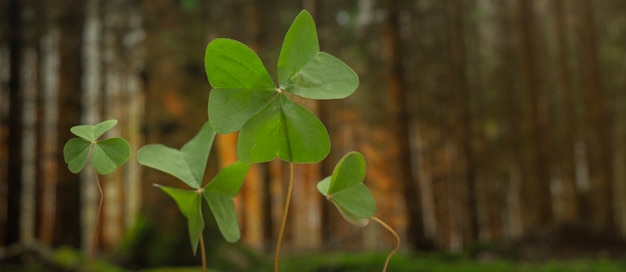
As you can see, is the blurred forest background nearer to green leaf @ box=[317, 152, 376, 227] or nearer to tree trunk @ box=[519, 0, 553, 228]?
tree trunk @ box=[519, 0, 553, 228]

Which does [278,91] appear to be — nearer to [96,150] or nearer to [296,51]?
[296,51]

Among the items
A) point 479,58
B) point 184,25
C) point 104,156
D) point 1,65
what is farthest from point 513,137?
point 104,156

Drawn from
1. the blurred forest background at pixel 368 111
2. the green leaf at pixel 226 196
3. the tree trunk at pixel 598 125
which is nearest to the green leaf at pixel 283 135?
the green leaf at pixel 226 196

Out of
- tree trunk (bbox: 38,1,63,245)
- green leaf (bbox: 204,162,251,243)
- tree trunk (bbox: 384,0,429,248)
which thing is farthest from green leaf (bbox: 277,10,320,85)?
tree trunk (bbox: 38,1,63,245)

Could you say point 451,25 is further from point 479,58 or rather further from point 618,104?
point 618,104

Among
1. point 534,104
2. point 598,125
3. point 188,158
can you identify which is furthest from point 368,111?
point 188,158
